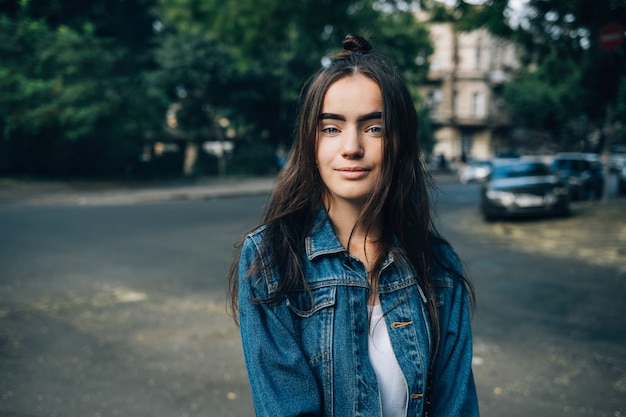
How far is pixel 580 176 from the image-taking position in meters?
17.1

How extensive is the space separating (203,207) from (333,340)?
14744mm

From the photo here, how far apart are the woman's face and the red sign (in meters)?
8.20

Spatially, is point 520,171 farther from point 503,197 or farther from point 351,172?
point 351,172

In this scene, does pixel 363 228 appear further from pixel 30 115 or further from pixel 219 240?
pixel 30 115

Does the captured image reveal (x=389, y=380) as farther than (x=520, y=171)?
No

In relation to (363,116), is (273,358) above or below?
below

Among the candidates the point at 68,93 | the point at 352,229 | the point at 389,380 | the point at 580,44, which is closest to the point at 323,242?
the point at 352,229

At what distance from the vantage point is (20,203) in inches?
642

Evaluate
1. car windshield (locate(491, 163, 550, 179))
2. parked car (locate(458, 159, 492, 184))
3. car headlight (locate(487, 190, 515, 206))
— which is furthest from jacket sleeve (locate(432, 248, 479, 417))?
parked car (locate(458, 159, 492, 184))

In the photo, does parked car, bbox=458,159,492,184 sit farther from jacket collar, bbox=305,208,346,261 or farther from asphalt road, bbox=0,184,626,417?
jacket collar, bbox=305,208,346,261

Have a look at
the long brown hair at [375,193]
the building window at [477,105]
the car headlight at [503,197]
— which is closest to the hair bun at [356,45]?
the long brown hair at [375,193]

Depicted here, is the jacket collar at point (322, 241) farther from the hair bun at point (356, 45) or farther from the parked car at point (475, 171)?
the parked car at point (475, 171)

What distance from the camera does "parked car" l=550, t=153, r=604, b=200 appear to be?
16734 mm

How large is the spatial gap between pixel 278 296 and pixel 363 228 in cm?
39
